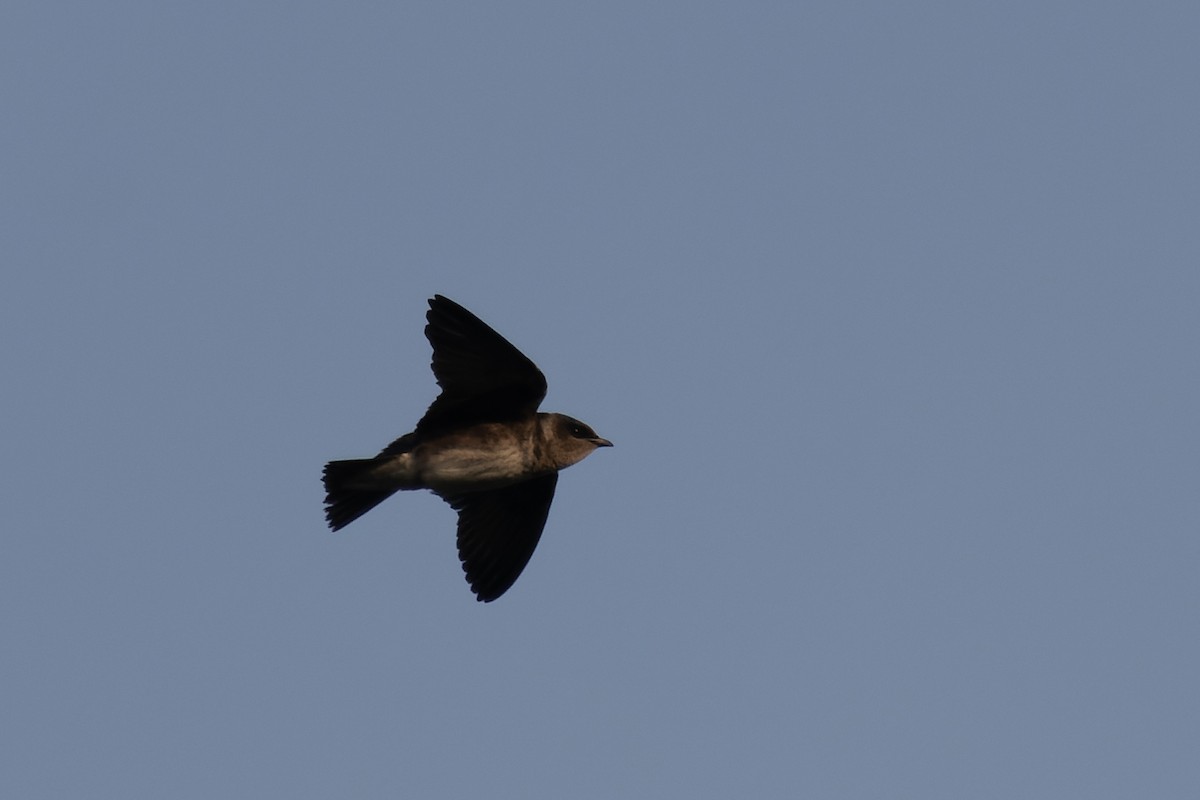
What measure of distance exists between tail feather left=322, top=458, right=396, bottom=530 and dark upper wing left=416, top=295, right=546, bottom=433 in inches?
19.8

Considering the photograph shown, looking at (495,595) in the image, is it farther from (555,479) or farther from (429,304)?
(429,304)

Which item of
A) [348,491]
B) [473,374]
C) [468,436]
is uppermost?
[473,374]

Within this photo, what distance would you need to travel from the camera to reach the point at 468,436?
13.9m

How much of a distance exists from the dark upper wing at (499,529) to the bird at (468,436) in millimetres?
522

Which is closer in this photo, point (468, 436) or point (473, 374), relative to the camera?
point (473, 374)

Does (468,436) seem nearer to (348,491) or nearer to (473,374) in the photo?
(473,374)

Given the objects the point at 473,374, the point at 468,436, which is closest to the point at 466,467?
the point at 468,436

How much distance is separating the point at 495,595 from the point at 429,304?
2447 millimetres

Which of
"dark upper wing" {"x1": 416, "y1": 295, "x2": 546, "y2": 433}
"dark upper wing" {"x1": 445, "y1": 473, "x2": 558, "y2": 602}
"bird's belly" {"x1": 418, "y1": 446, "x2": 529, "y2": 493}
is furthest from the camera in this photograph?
"dark upper wing" {"x1": 445, "y1": 473, "x2": 558, "y2": 602}

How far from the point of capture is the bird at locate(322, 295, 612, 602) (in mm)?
13625

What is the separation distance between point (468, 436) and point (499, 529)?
1.21 metres

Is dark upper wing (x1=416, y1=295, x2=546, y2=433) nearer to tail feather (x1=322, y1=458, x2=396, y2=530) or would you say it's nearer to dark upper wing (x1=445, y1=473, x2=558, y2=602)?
tail feather (x1=322, y1=458, x2=396, y2=530)

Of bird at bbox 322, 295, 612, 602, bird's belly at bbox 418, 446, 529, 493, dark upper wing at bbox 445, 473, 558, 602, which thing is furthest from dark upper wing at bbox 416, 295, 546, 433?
dark upper wing at bbox 445, 473, 558, 602

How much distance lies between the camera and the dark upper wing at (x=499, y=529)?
14828mm
